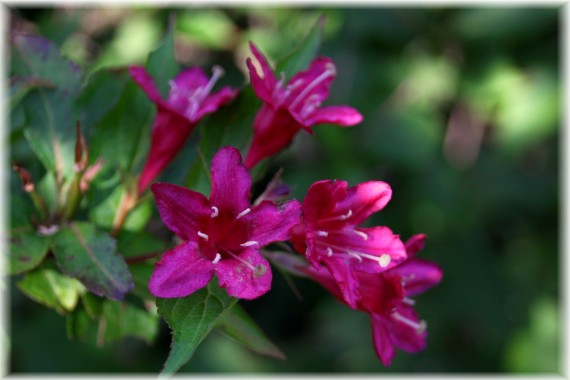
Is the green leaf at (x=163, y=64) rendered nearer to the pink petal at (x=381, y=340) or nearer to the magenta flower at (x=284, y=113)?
the magenta flower at (x=284, y=113)

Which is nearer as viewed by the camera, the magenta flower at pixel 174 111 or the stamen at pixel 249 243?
the stamen at pixel 249 243

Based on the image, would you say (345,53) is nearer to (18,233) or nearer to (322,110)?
(322,110)

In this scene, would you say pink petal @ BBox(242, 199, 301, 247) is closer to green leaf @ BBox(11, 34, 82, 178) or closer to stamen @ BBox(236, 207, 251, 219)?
stamen @ BBox(236, 207, 251, 219)

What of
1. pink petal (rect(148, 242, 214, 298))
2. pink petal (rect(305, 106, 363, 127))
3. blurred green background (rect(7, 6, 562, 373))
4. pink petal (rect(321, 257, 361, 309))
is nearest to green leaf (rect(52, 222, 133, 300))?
pink petal (rect(148, 242, 214, 298))

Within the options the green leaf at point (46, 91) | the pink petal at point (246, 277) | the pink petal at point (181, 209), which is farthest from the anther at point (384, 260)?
the green leaf at point (46, 91)

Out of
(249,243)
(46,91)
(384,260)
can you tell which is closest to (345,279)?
(384,260)

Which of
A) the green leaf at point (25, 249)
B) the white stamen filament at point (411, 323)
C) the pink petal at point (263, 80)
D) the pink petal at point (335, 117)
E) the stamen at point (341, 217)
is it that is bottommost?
the green leaf at point (25, 249)

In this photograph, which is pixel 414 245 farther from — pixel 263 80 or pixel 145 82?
pixel 145 82
